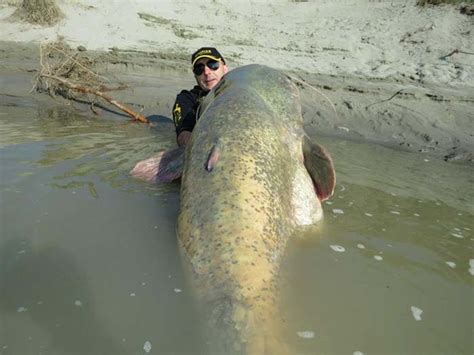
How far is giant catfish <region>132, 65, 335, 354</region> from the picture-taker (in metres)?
1.81

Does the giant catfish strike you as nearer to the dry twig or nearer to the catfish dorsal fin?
the catfish dorsal fin

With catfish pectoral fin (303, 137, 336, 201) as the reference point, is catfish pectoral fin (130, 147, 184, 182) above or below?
below

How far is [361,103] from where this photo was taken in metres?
6.27

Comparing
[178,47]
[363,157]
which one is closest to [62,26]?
[178,47]

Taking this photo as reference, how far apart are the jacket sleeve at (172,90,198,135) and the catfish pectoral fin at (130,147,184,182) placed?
2.64ft

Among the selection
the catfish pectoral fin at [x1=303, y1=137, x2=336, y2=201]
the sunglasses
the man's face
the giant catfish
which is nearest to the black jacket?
the man's face


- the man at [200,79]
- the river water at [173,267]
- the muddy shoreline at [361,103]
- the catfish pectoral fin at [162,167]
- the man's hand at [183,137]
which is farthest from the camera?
the muddy shoreline at [361,103]

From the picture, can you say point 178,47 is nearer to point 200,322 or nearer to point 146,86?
point 146,86

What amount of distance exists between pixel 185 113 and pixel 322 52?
572 centimetres

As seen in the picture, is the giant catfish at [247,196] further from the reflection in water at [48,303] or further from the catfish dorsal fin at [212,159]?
the reflection in water at [48,303]

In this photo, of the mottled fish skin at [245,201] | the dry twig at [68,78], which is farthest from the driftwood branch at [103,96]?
the mottled fish skin at [245,201]

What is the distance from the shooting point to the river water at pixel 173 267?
1.95 metres

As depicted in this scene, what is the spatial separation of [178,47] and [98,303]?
8729 mm

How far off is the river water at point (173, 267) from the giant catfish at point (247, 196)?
0.55ft
